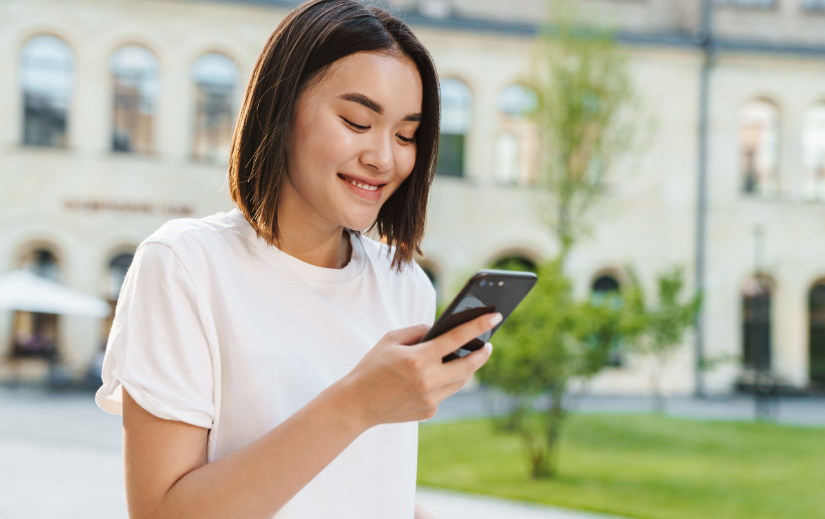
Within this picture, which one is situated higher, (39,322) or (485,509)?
(39,322)

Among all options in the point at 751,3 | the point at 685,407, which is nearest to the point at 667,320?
the point at 685,407

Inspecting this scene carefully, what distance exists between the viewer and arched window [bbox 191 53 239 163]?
18.8m

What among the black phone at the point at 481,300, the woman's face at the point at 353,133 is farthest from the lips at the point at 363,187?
the black phone at the point at 481,300

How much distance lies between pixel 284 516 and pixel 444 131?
737 inches

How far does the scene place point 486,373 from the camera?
10.2 meters

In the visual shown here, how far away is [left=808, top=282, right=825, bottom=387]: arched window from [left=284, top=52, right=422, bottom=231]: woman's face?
22.6 metres

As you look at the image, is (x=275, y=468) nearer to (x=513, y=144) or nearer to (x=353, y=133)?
(x=353, y=133)

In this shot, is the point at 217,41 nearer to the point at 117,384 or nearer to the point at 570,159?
the point at 570,159

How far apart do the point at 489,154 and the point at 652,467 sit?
1150 cm

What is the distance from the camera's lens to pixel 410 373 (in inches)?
39.9

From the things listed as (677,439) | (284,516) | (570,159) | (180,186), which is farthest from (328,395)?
(180,186)

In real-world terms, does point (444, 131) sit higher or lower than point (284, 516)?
higher

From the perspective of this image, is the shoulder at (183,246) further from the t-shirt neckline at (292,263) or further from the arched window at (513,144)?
the arched window at (513,144)

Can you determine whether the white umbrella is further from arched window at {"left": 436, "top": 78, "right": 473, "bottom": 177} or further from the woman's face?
the woman's face
